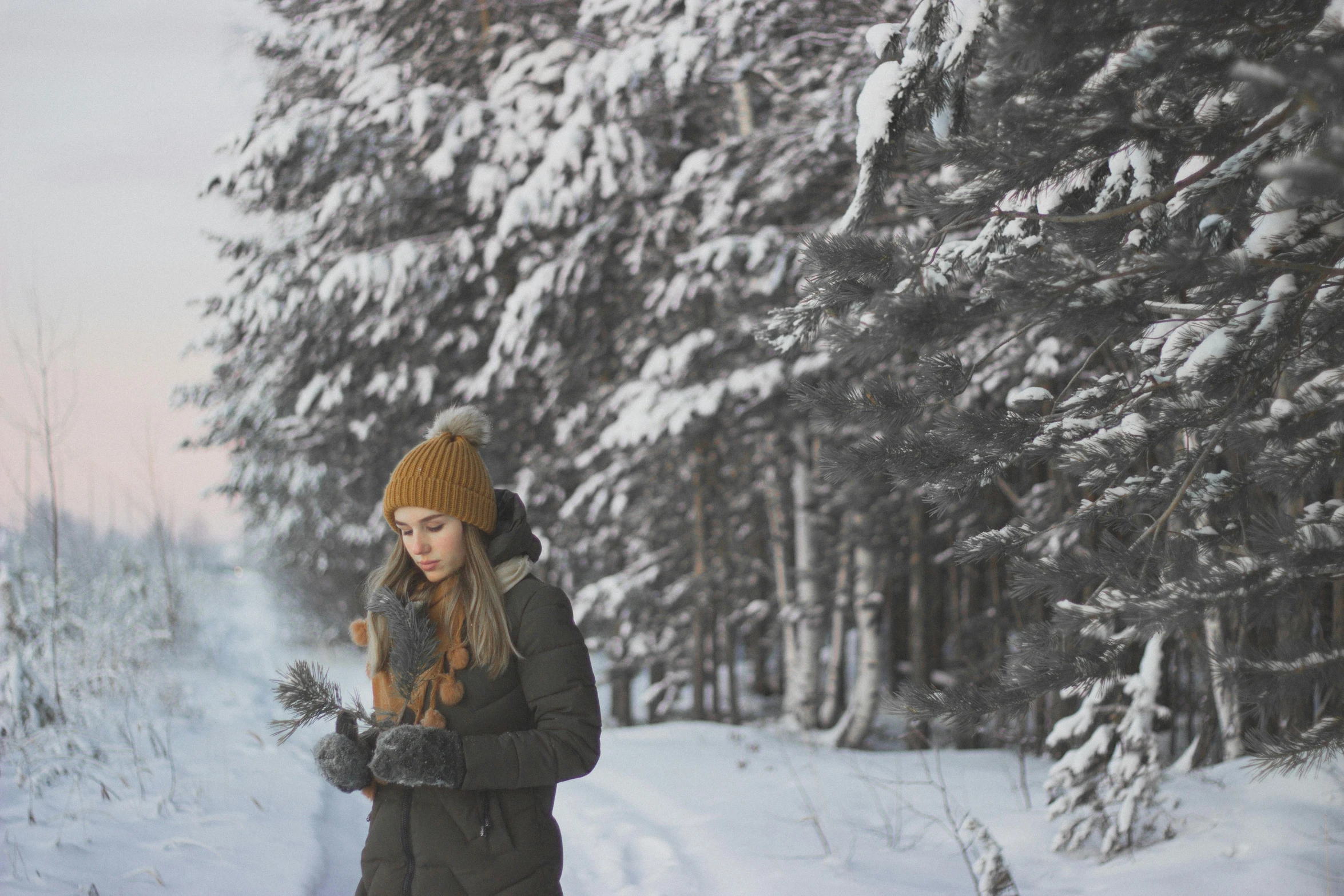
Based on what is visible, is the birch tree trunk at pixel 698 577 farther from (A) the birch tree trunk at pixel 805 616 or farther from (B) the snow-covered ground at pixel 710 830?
(B) the snow-covered ground at pixel 710 830

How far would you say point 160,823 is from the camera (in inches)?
169

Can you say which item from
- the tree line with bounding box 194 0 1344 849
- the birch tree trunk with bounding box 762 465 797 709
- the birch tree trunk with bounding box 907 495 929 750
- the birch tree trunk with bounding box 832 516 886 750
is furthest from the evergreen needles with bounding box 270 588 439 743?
the birch tree trunk with bounding box 762 465 797 709

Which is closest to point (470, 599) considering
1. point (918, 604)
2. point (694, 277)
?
point (694, 277)

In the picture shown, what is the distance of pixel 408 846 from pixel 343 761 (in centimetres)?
25

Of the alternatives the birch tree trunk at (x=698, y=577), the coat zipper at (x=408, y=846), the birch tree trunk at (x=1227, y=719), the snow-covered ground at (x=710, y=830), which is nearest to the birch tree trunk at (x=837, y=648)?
the birch tree trunk at (x=698, y=577)

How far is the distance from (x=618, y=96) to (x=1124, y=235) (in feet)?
15.3

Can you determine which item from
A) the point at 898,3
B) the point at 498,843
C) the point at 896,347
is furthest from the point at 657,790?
the point at 898,3

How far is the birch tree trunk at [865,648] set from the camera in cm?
772

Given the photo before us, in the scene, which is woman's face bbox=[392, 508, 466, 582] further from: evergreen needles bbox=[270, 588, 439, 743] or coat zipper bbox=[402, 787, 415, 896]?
coat zipper bbox=[402, 787, 415, 896]

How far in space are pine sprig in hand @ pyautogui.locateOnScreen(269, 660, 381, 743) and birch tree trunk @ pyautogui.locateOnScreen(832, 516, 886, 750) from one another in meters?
6.10

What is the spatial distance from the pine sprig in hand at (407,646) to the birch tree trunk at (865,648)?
604cm

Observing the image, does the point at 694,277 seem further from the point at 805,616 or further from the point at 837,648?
the point at 837,648

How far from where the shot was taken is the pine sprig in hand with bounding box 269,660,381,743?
188 cm

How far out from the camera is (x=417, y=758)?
1828 mm
